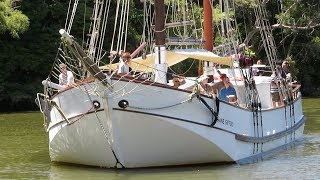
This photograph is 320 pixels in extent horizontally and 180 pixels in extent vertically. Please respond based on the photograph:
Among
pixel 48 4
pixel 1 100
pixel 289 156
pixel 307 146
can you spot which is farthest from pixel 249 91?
pixel 48 4

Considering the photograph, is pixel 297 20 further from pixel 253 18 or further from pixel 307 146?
pixel 307 146

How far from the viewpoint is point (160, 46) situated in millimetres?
20188

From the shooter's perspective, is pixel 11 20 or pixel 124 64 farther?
pixel 11 20

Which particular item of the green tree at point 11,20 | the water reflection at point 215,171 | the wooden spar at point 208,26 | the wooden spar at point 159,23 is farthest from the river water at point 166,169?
the green tree at point 11,20

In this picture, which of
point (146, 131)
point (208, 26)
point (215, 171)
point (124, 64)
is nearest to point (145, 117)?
point (146, 131)

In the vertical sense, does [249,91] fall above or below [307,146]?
above

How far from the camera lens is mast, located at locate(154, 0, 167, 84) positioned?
20.0 meters

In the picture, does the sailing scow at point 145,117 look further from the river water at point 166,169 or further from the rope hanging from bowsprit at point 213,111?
the river water at point 166,169

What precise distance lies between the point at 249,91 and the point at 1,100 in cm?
2911

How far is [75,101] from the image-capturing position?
19.2 metres

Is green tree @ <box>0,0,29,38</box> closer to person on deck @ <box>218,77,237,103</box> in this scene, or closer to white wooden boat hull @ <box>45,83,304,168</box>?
white wooden boat hull @ <box>45,83,304,168</box>

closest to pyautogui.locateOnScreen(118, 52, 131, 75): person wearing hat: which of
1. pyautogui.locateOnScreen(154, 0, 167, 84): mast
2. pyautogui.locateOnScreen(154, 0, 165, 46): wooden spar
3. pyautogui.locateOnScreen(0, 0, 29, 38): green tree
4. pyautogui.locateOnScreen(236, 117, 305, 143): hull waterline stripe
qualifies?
pyautogui.locateOnScreen(154, 0, 167, 84): mast

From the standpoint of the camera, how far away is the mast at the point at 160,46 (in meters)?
20.0

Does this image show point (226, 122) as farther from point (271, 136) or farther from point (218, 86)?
point (271, 136)
